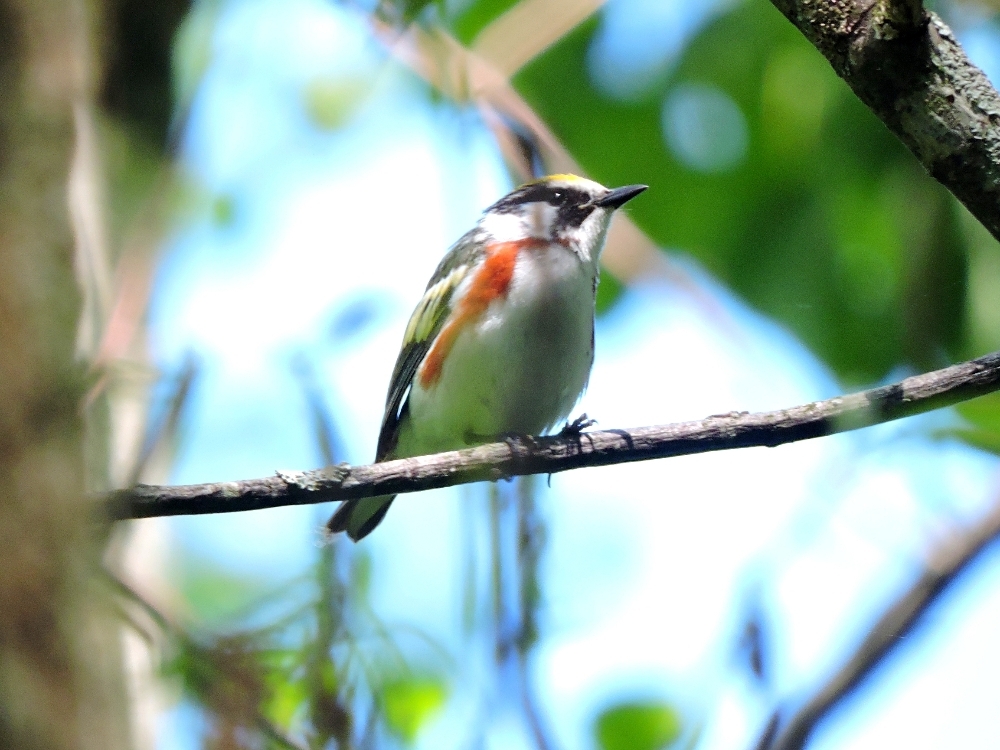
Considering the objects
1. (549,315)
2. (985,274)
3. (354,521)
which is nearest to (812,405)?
(985,274)

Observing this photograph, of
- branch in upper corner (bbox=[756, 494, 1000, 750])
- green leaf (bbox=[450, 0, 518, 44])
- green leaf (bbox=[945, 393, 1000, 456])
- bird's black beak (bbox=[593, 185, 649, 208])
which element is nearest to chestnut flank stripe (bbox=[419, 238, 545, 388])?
bird's black beak (bbox=[593, 185, 649, 208])

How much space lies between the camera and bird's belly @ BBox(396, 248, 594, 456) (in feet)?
15.7

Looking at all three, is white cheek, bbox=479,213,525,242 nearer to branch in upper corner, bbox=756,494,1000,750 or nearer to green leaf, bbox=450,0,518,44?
green leaf, bbox=450,0,518,44

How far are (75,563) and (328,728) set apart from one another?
38.5 inches

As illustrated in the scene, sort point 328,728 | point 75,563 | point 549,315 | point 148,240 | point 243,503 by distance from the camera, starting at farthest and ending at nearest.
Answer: point 549,315 < point 148,240 < point 243,503 < point 328,728 < point 75,563

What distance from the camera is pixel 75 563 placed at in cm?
110

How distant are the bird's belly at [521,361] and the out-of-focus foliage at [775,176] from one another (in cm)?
49

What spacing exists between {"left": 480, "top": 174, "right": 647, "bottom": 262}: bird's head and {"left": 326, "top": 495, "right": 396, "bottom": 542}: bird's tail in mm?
1434

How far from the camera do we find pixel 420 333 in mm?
5305

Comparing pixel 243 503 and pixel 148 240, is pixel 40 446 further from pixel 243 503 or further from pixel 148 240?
pixel 148 240

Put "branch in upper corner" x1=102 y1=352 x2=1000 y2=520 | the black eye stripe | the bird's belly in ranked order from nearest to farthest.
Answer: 1. "branch in upper corner" x1=102 y1=352 x2=1000 y2=520
2. the bird's belly
3. the black eye stripe

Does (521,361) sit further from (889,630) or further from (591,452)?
(889,630)

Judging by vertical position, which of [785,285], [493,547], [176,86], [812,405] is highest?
[176,86]

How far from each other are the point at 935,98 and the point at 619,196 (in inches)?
106
